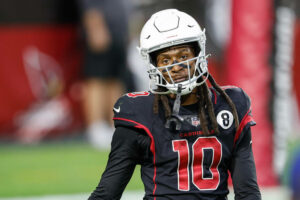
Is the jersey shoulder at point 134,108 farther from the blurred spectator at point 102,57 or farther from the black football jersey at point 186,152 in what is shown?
the blurred spectator at point 102,57

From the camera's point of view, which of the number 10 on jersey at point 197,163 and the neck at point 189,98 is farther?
the neck at point 189,98

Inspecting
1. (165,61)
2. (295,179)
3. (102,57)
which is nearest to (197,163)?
(165,61)

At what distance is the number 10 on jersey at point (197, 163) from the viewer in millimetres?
2555

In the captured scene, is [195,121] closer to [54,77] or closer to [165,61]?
[165,61]

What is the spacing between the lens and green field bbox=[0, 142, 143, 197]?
4.99 metres

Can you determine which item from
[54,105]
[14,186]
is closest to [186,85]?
[14,186]

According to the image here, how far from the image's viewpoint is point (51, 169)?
577cm

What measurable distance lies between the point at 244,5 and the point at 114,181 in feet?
8.30

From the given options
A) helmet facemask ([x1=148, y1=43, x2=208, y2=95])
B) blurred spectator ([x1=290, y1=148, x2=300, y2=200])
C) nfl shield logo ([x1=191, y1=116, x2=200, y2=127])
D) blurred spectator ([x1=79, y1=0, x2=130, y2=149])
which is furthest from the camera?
blurred spectator ([x1=79, y1=0, x2=130, y2=149])

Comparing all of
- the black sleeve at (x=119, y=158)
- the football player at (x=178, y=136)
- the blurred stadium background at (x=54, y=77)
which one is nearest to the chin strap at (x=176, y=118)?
the football player at (x=178, y=136)

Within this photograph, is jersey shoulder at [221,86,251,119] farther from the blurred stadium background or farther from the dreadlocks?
the blurred stadium background

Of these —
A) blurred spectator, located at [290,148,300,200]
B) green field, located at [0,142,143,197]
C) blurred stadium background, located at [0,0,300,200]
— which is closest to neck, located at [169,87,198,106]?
blurred spectator, located at [290,148,300,200]

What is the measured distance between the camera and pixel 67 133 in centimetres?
753

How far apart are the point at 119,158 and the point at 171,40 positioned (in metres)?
0.50
